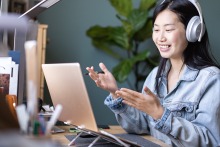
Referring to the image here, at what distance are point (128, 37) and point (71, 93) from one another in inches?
81.5

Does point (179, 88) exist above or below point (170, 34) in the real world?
below

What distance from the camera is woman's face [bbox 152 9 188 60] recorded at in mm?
1459

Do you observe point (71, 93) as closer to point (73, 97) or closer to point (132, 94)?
point (73, 97)

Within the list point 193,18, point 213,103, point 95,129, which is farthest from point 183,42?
point 95,129

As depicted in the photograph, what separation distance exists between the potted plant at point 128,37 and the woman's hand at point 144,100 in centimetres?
186

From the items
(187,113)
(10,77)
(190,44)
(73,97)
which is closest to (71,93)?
(73,97)

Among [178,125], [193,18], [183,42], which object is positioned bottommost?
[178,125]

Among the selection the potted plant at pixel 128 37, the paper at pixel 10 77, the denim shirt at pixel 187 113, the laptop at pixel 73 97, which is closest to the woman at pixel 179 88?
the denim shirt at pixel 187 113

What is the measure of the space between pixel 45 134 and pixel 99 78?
0.88m

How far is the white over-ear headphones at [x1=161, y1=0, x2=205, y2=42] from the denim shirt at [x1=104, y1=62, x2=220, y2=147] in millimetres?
140

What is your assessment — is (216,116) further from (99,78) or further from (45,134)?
(45,134)

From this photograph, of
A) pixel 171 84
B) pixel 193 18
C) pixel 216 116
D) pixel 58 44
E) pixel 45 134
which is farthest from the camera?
pixel 58 44

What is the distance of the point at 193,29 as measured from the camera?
4.60 feet

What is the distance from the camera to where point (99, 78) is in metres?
1.34
